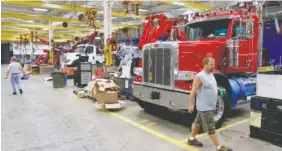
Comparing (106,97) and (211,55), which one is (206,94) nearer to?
(211,55)

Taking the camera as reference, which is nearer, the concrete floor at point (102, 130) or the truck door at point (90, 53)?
the concrete floor at point (102, 130)

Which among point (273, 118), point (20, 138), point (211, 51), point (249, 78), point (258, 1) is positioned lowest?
point (20, 138)

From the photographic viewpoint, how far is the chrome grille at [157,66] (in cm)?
520

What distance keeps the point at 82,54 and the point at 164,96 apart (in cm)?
1335

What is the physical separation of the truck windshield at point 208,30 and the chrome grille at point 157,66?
134 centimetres

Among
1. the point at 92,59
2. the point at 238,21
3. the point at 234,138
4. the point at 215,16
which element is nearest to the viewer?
the point at 234,138

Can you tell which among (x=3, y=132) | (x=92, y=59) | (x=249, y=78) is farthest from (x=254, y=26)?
(x=92, y=59)

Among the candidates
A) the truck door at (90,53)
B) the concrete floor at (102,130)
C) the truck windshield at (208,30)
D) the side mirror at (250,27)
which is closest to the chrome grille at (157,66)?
the concrete floor at (102,130)

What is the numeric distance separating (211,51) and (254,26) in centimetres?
135

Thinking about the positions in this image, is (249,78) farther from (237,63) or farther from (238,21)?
(238,21)

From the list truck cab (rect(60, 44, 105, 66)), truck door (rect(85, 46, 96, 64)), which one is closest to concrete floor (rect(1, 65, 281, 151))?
truck cab (rect(60, 44, 105, 66))

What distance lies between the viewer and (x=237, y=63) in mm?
5586

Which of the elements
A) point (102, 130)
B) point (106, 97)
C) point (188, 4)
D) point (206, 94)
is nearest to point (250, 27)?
point (206, 94)

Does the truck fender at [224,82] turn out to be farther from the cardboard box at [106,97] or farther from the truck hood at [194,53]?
the cardboard box at [106,97]
